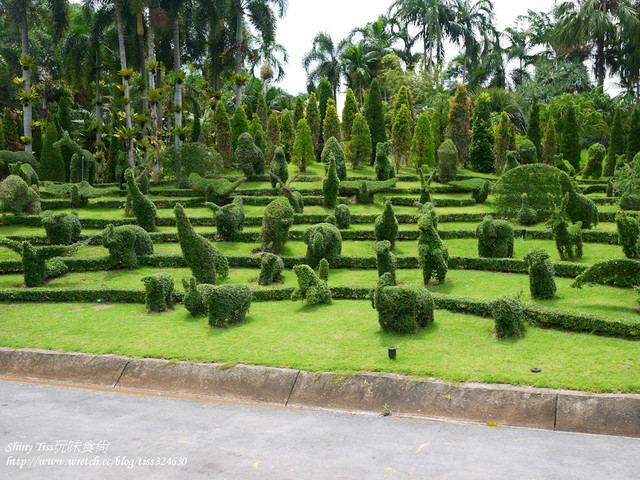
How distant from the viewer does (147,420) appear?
22.5 ft

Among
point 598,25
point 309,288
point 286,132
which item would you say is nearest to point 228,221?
point 309,288

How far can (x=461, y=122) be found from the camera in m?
28.8

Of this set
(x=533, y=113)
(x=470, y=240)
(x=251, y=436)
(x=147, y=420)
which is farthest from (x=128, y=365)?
(x=533, y=113)

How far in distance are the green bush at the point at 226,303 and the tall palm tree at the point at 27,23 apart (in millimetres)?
22817

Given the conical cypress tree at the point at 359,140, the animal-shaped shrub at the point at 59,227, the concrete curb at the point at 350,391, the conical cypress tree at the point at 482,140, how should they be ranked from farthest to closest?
the conical cypress tree at the point at 482,140, the conical cypress tree at the point at 359,140, the animal-shaped shrub at the point at 59,227, the concrete curb at the point at 350,391

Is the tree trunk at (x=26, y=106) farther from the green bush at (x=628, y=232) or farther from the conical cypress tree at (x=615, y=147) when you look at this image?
the conical cypress tree at (x=615, y=147)

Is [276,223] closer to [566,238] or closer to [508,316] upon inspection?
[566,238]

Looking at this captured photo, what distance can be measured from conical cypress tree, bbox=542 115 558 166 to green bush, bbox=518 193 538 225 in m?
11.7

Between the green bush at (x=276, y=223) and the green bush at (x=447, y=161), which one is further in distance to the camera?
the green bush at (x=447, y=161)

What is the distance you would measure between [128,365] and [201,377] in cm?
123

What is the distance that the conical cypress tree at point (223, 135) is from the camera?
29172mm

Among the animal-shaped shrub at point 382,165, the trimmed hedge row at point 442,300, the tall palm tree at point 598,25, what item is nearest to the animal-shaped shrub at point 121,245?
the trimmed hedge row at point 442,300

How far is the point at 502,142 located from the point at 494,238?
15.9 m

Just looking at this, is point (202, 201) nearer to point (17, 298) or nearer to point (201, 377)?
point (17, 298)
